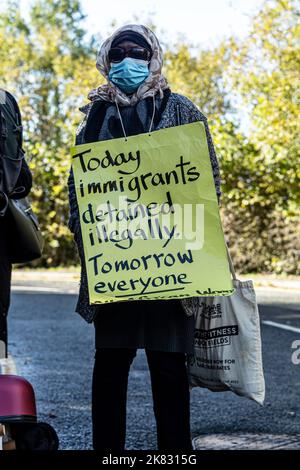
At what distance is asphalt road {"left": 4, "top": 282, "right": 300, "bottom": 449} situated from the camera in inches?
213

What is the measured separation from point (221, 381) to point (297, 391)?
3.09 m

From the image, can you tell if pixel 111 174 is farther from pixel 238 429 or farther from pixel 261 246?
pixel 261 246

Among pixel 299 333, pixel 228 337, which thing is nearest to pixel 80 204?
pixel 228 337

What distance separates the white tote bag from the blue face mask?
0.90m

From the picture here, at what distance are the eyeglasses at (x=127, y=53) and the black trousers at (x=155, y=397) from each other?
1.20 m

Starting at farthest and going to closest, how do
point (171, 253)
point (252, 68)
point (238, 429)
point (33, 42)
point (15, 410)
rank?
1. point (33, 42)
2. point (252, 68)
3. point (238, 429)
4. point (171, 253)
5. point (15, 410)

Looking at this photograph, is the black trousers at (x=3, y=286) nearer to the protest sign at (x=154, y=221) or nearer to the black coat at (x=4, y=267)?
the black coat at (x=4, y=267)

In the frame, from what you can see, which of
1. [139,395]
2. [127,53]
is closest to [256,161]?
[139,395]

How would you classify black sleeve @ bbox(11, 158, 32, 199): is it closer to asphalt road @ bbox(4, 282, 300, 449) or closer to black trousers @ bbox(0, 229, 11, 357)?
black trousers @ bbox(0, 229, 11, 357)

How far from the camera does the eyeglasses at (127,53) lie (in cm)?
401

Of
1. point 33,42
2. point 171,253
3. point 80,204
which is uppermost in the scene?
point 33,42

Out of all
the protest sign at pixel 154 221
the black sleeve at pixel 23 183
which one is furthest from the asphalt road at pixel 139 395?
the black sleeve at pixel 23 183

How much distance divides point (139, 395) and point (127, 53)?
3350mm

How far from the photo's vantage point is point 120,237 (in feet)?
12.4
